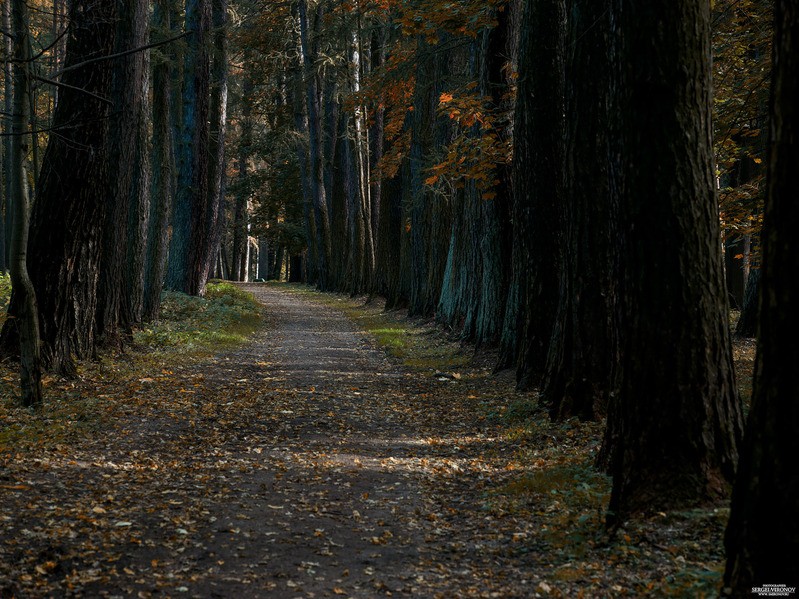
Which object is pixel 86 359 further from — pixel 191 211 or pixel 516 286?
pixel 191 211

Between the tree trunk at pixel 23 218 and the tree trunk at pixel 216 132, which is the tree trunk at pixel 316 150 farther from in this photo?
the tree trunk at pixel 23 218

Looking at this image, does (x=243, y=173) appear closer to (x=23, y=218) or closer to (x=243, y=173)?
(x=243, y=173)

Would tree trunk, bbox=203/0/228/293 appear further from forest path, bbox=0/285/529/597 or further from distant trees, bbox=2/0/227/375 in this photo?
forest path, bbox=0/285/529/597

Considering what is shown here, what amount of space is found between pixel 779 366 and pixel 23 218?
7590 millimetres

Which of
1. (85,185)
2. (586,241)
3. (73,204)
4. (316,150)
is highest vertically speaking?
(316,150)

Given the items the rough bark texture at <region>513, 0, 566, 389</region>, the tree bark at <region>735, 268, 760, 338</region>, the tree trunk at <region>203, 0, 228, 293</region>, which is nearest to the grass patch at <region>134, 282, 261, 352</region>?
the tree trunk at <region>203, 0, 228, 293</region>

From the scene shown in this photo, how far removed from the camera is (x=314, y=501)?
20.5 feet

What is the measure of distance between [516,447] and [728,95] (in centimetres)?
855

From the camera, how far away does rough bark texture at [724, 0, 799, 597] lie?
3.34 meters

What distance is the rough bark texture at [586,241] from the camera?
8.15 m

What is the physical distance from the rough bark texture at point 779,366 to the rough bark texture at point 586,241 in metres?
4.55

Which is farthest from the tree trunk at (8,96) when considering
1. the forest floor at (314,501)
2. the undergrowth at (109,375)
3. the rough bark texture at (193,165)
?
the rough bark texture at (193,165)

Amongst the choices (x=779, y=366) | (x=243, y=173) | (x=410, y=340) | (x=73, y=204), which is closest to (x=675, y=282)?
(x=779, y=366)

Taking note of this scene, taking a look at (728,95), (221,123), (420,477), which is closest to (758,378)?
(420,477)
